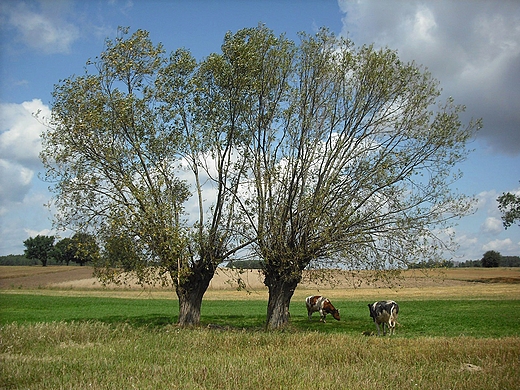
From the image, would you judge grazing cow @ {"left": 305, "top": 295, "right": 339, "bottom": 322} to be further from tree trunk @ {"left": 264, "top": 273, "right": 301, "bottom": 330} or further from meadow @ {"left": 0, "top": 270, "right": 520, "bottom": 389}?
meadow @ {"left": 0, "top": 270, "right": 520, "bottom": 389}

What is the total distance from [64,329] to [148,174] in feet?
31.8

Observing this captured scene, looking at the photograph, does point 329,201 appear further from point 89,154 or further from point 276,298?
point 89,154

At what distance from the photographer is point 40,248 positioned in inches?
6368

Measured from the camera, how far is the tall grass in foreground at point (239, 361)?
11398 mm

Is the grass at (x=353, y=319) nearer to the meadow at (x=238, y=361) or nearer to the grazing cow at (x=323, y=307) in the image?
the grazing cow at (x=323, y=307)

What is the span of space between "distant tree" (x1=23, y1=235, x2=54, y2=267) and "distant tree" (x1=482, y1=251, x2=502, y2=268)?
13356 centimetres

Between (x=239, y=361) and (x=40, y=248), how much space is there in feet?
537

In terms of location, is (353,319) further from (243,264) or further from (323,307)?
(243,264)

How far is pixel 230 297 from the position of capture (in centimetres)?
6844

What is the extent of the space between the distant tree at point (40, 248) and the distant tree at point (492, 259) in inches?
5258

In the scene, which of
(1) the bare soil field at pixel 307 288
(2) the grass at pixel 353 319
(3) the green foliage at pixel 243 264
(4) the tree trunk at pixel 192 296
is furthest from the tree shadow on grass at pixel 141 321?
(1) the bare soil field at pixel 307 288

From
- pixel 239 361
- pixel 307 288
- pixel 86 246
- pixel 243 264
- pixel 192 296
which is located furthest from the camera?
pixel 307 288

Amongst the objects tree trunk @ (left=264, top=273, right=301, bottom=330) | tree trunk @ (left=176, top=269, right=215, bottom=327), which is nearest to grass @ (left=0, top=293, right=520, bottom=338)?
tree trunk @ (left=264, top=273, right=301, bottom=330)

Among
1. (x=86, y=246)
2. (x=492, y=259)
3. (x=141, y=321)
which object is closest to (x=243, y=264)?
(x=86, y=246)
